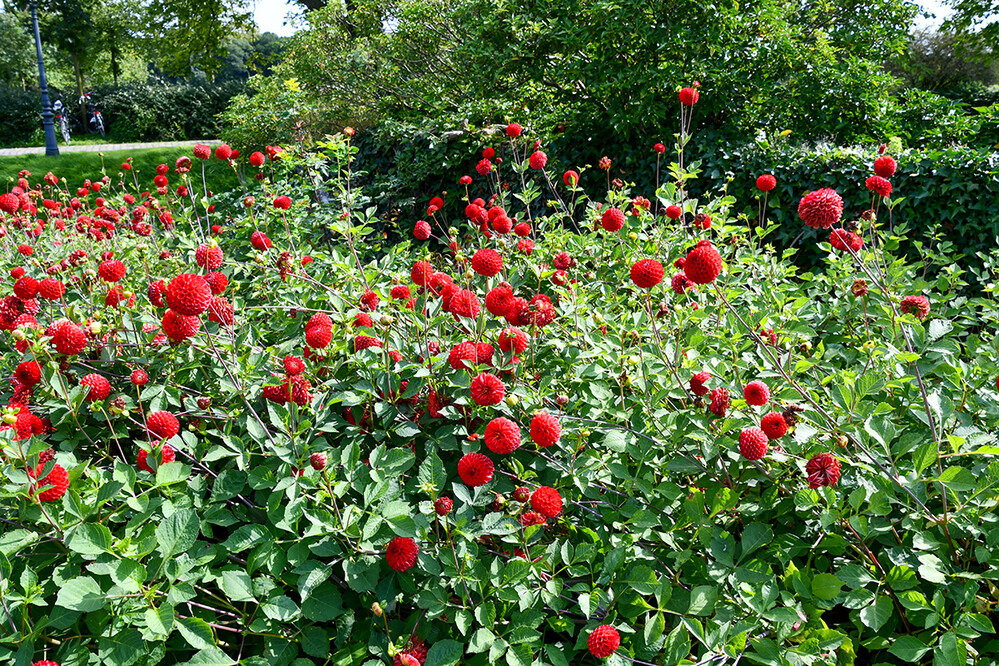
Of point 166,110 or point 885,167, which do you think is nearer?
point 885,167

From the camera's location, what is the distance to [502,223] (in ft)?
8.79

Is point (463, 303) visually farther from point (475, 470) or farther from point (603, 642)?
point (603, 642)

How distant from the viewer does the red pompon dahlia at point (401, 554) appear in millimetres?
1417

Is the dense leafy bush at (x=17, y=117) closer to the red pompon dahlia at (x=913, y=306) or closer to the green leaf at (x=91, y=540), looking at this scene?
the green leaf at (x=91, y=540)

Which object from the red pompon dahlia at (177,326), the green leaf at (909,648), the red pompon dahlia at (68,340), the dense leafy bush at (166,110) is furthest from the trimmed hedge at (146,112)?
the green leaf at (909,648)

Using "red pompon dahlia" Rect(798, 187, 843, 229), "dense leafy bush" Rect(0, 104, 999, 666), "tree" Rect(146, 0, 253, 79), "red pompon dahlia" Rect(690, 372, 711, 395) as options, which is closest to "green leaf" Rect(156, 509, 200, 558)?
"dense leafy bush" Rect(0, 104, 999, 666)

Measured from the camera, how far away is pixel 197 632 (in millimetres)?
1379

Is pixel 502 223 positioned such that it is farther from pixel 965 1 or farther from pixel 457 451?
pixel 965 1

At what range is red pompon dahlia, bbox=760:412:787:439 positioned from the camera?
1.46m

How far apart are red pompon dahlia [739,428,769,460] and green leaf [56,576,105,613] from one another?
150 centimetres

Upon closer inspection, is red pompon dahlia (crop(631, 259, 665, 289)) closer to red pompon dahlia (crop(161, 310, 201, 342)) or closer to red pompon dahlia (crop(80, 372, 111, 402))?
red pompon dahlia (crop(161, 310, 201, 342))

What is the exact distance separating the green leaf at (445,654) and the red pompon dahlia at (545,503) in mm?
357

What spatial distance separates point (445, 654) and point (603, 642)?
0.36m

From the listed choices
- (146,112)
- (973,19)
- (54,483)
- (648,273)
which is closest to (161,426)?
(54,483)
